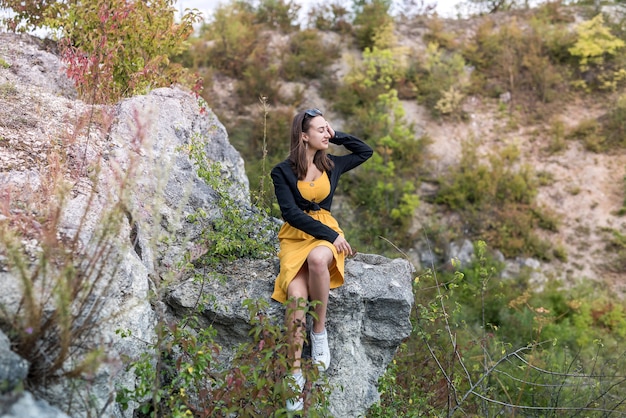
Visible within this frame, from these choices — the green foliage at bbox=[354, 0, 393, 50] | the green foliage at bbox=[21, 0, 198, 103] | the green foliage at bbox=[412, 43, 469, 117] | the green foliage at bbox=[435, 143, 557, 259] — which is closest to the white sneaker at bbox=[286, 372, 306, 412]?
the green foliage at bbox=[21, 0, 198, 103]

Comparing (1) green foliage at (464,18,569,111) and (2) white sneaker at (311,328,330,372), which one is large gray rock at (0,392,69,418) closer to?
(2) white sneaker at (311,328,330,372)

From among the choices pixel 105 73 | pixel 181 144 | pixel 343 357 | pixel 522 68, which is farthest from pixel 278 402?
pixel 522 68

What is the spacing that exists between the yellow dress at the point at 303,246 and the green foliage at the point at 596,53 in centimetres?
999

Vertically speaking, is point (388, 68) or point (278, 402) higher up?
point (388, 68)

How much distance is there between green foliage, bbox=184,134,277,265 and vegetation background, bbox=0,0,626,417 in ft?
2.86

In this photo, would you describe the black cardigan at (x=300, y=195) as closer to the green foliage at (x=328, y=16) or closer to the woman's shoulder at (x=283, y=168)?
the woman's shoulder at (x=283, y=168)

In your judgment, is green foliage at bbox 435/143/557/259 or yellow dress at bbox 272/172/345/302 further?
green foliage at bbox 435/143/557/259

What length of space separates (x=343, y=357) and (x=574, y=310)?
518 centimetres

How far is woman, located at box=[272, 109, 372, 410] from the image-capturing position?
11.5ft

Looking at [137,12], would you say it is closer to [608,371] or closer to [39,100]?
[39,100]

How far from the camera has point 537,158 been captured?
10.5 m

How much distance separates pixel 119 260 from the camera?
246 centimetres

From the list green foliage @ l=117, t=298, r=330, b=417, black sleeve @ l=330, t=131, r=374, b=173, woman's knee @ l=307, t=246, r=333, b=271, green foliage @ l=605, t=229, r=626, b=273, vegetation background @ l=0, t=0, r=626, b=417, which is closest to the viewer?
green foliage @ l=117, t=298, r=330, b=417

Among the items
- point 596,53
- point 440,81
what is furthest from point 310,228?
point 596,53
